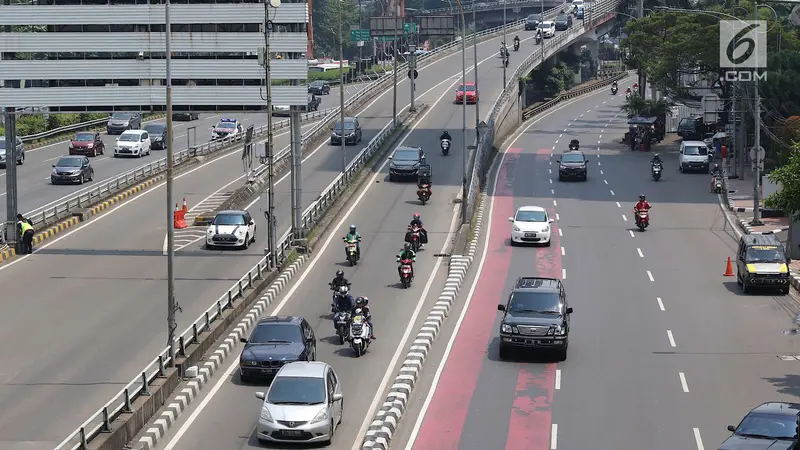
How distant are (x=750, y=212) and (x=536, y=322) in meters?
28.3

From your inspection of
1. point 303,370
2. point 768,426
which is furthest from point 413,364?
point 768,426

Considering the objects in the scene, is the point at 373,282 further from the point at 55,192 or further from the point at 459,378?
the point at 55,192

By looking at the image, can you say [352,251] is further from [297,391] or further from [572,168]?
[572,168]

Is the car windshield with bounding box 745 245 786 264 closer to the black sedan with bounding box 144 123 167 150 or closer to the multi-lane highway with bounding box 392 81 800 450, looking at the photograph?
the multi-lane highway with bounding box 392 81 800 450

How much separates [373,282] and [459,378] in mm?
12608

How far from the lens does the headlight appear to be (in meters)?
23.5

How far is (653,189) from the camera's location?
208 feet

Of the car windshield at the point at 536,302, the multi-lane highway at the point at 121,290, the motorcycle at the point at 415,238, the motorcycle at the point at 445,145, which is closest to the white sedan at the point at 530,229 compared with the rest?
the multi-lane highway at the point at 121,290

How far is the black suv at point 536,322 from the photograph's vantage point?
99.8ft

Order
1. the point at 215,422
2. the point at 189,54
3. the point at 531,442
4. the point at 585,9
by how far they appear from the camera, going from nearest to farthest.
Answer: the point at 531,442
the point at 215,422
the point at 189,54
the point at 585,9

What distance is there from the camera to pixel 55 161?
72.2 metres

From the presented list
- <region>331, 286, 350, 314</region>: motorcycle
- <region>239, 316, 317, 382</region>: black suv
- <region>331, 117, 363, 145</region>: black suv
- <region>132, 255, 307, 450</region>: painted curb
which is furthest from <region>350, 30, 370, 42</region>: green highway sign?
<region>239, 316, 317, 382</region>: black suv

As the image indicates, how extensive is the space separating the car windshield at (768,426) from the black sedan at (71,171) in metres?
47.5

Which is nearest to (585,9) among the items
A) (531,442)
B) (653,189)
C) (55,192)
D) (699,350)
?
(653,189)
